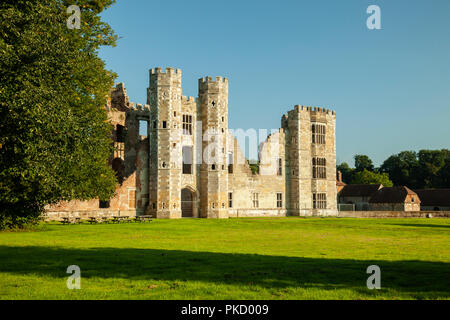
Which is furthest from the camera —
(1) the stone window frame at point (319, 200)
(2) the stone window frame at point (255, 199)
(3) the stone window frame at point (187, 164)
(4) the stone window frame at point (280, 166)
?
(1) the stone window frame at point (319, 200)

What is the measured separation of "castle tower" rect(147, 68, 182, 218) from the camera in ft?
137

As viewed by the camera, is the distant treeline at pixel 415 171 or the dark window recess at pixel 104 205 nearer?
the dark window recess at pixel 104 205

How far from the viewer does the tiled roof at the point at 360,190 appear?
262ft

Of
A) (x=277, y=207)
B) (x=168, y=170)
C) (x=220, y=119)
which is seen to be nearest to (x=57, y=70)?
(x=168, y=170)

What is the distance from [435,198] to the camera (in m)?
74.7

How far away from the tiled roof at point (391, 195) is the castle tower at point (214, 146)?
3666 centimetres

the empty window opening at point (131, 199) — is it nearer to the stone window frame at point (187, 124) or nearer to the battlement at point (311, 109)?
the stone window frame at point (187, 124)

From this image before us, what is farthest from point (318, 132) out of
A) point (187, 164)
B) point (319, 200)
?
point (187, 164)

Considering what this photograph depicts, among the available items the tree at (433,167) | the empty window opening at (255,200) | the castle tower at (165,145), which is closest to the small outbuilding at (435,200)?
the tree at (433,167)

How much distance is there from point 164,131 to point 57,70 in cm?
2818

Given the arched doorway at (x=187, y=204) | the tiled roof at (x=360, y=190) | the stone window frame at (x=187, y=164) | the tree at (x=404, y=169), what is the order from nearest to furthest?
the stone window frame at (x=187, y=164) < the arched doorway at (x=187, y=204) < the tiled roof at (x=360, y=190) < the tree at (x=404, y=169)

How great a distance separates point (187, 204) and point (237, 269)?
121ft

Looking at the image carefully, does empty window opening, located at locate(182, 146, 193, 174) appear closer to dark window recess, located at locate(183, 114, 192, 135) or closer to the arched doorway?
dark window recess, located at locate(183, 114, 192, 135)
